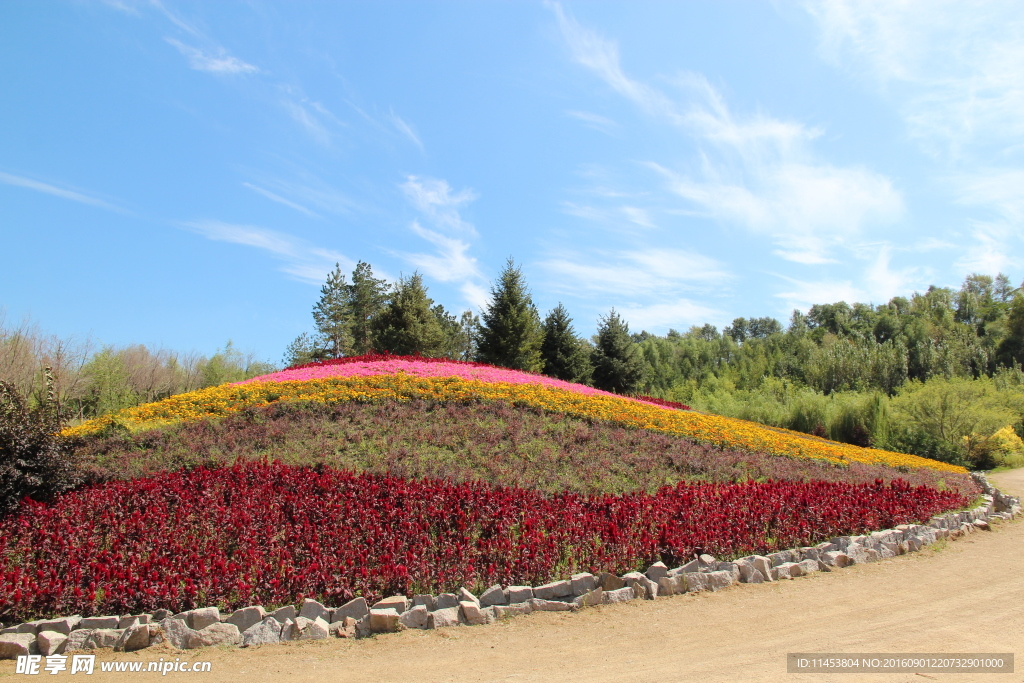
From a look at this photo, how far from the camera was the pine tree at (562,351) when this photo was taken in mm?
22500

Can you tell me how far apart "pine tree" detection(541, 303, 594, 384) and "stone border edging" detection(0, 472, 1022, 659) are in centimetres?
1732

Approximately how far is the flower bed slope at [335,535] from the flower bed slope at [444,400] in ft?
10.6

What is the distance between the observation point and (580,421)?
10.2 metres

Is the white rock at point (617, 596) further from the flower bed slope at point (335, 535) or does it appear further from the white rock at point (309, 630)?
the white rock at point (309, 630)

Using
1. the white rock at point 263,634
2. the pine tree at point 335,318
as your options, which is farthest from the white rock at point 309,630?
the pine tree at point 335,318

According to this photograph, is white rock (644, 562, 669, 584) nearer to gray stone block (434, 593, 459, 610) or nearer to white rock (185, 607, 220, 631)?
gray stone block (434, 593, 459, 610)

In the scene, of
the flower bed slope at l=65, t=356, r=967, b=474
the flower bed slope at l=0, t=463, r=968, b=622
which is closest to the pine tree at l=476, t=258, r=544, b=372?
the flower bed slope at l=65, t=356, r=967, b=474

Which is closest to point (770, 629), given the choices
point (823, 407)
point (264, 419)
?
point (264, 419)

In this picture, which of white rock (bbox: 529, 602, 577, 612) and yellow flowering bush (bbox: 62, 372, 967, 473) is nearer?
white rock (bbox: 529, 602, 577, 612)

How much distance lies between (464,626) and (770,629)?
2.14 meters

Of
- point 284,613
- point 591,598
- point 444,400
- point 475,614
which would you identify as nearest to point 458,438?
point 444,400

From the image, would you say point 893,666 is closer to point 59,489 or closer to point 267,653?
point 267,653

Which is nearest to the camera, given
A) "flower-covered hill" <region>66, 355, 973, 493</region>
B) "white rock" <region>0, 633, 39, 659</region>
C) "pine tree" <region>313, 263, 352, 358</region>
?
"white rock" <region>0, 633, 39, 659</region>

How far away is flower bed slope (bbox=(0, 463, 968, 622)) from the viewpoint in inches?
168
